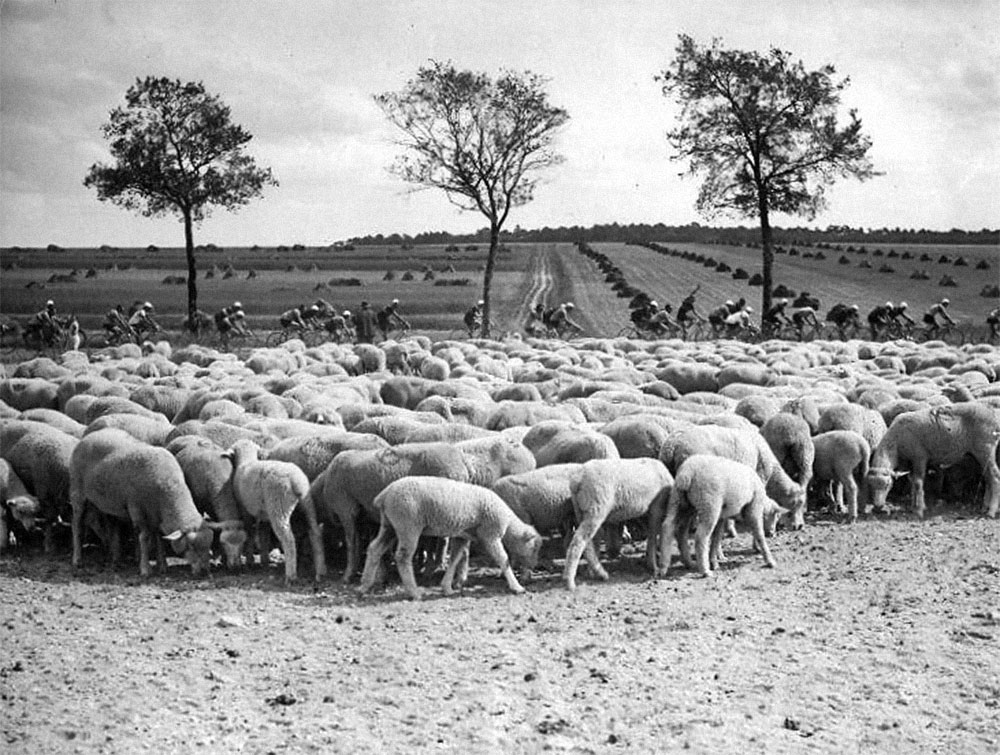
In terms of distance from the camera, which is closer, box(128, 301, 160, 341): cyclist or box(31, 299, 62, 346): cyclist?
box(31, 299, 62, 346): cyclist

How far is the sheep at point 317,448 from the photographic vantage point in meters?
11.2

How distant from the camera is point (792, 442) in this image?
1255 cm

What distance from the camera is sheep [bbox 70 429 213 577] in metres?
10.2

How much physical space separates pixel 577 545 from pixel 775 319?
29.6 m

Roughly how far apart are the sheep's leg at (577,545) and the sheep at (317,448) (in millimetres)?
2170

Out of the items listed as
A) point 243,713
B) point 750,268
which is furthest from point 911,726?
point 750,268

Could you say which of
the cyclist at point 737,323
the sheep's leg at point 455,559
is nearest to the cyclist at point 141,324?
the cyclist at point 737,323

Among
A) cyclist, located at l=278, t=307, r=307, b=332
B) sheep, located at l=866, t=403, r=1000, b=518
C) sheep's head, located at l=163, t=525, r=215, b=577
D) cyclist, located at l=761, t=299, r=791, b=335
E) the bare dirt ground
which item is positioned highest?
cyclist, located at l=761, t=299, r=791, b=335

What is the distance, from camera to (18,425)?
39.3ft

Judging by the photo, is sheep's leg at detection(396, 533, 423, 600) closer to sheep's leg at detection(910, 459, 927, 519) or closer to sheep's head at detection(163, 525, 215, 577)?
sheep's head at detection(163, 525, 215, 577)

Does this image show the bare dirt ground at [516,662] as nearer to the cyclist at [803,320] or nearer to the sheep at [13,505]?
the sheep at [13,505]

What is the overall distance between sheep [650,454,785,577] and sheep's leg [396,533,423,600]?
234cm

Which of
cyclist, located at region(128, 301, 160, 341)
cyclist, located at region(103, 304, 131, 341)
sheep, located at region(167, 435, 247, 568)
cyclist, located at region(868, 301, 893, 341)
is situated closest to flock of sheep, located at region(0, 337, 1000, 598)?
sheep, located at region(167, 435, 247, 568)

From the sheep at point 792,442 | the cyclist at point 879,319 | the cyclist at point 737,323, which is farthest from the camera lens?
A: the cyclist at point 737,323
